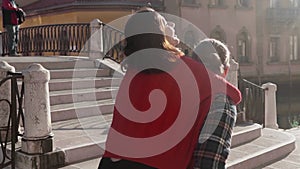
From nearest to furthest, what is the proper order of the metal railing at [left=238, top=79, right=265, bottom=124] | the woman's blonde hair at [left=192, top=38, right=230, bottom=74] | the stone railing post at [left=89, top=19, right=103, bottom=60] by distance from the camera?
the woman's blonde hair at [left=192, top=38, right=230, bottom=74], the metal railing at [left=238, top=79, right=265, bottom=124], the stone railing post at [left=89, top=19, right=103, bottom=60]

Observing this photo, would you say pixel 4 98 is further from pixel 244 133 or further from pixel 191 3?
pixel 191 3

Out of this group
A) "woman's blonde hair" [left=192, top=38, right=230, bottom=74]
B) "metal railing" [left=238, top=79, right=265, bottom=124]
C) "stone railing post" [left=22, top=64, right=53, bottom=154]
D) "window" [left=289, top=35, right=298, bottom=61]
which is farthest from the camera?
"window" [left=289, top=35, right=298, bottom=61]

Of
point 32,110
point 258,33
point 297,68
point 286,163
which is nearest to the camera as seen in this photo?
point 32,110

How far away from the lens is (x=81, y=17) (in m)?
20.4

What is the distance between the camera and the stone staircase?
4816mm

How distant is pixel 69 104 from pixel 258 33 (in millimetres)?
24246

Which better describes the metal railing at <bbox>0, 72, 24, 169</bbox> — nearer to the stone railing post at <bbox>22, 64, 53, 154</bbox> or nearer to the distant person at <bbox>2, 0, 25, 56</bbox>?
the stone railing post at <bbox>22, 64, 53, 154</bbox>

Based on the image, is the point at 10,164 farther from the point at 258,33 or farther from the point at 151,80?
the point at 258,33

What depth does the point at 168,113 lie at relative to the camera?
74.6 inches

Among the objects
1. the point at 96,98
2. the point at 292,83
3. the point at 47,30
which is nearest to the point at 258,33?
the point at 292,83

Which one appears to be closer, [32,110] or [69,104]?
[32,110]

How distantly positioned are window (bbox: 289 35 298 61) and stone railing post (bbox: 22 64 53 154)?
29273 mm

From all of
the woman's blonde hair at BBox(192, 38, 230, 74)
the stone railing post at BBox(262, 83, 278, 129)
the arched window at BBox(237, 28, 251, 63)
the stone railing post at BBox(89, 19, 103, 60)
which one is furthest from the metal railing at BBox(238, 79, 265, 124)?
the arched window at BBox(237, 28, 251, 63)

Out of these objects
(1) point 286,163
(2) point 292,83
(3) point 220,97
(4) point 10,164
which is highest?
(3) point 220,97
